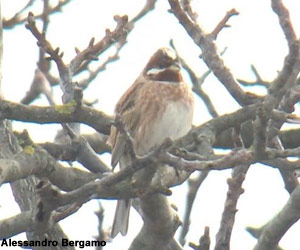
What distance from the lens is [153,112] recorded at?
7.32 m

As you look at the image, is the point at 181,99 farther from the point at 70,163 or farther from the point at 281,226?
the point at 281,226

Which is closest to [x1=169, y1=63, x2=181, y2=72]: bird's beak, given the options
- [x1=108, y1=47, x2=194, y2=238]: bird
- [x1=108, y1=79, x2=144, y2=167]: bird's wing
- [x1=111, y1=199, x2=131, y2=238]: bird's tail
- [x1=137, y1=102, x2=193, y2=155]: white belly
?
[x1=108, y1=47, x2=194, y2=238]: bird

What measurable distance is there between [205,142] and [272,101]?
87cm

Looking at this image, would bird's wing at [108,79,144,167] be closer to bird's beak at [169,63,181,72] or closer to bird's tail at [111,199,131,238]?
bird's beak at [169,63,181,72]

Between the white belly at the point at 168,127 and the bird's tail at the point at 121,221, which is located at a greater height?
the white belly at the point at 168,127

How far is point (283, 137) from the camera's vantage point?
7.64 meters

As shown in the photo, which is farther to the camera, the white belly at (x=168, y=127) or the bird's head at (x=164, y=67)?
the bird's head at (x=164, y=67)

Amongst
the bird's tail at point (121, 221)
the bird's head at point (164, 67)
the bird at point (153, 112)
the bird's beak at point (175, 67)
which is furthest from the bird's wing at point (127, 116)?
the bird's tail at point (121, 221)

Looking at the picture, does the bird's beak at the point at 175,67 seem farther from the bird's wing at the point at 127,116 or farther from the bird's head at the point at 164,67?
the bird's wing at the point at 127,116

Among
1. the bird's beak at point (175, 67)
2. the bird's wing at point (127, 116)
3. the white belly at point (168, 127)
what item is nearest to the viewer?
the bird's wing at point (127, 116)

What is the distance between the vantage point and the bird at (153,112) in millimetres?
7195

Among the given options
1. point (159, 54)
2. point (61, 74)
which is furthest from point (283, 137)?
point (61, 74)

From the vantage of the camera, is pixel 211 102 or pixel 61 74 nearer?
pixel 61 74

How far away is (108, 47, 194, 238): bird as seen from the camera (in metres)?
7.20
